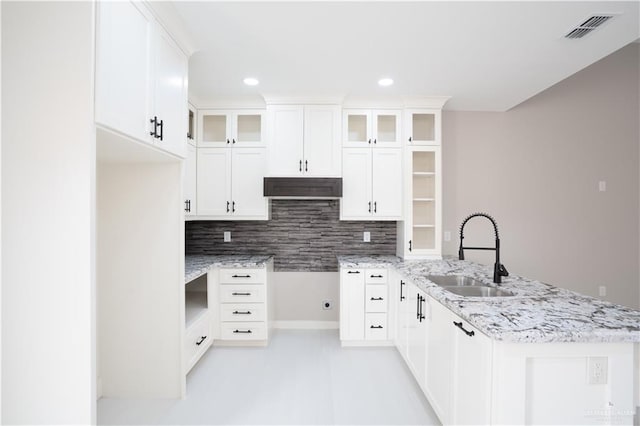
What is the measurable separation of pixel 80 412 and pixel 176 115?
164cm

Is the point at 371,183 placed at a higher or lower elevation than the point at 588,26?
lower

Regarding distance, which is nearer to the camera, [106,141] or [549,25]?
[106,141]

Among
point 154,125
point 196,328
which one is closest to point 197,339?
point 196,328

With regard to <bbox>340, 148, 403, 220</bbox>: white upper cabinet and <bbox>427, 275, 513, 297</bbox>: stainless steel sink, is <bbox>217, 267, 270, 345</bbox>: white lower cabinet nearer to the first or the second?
<bbox>340, 148, 403, 220</bbox>: white upper cabinet

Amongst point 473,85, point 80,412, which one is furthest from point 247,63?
point 80,412

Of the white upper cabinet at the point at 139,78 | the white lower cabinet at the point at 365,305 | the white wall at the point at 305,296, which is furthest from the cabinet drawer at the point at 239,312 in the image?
the white upper cabinet at the point at 139,78

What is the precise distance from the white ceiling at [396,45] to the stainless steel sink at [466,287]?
1.70 metres

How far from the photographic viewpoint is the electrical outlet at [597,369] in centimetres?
124

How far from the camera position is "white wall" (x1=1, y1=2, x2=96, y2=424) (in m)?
1.23

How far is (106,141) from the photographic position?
5.05ft

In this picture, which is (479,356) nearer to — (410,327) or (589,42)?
(410,327)

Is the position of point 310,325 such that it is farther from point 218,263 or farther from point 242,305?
point 218,263

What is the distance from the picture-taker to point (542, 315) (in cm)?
140

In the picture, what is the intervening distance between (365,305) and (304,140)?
70.4 inches
